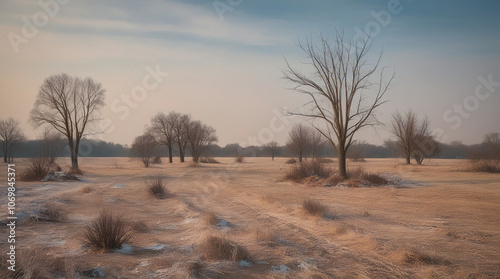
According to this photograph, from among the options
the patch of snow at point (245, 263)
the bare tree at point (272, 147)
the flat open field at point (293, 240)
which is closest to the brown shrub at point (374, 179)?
the flat open field at point (293, 240)

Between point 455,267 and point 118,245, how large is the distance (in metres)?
5.97

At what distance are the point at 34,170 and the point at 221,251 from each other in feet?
69.5

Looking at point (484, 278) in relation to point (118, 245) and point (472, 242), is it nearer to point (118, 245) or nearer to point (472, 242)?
point (472, 242)

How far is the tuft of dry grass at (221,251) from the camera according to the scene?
5594 millimetres

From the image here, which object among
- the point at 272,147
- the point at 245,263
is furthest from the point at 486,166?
the point at 272,147

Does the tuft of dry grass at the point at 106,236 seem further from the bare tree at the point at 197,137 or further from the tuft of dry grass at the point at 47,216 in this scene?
the bare tree at the point at 197,137

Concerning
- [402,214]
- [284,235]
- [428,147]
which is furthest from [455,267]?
[428,147]

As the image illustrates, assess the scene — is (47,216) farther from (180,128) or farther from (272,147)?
(272,147)

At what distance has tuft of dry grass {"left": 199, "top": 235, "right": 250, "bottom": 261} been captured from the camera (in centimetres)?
559

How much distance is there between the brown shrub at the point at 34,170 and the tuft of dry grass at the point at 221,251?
67.7 feet

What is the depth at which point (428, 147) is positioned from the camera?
45.2 m

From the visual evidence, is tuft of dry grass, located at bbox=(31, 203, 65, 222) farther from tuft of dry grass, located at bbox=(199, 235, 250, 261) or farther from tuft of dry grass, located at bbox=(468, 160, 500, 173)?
tuft of dry grass, located at bbox=(468, 160, 500, 173)

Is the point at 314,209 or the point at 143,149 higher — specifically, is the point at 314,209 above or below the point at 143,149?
below

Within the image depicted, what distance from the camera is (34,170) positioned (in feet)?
71.1
